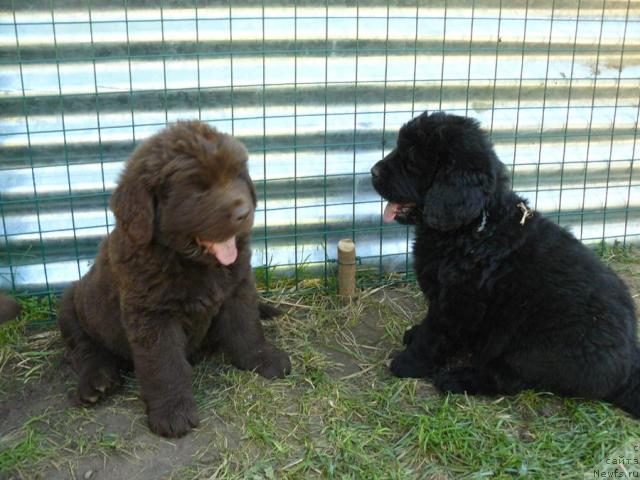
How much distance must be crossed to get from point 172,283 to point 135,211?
0.40 metres

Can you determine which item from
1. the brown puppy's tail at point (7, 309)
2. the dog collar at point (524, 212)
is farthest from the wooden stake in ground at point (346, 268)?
the brown puppy's tail at point (7, 309)

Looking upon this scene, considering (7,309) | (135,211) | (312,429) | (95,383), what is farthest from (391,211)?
(7,309)

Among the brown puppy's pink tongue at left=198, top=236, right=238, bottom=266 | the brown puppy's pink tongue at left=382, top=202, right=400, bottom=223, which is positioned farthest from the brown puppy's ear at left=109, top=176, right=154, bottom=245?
the brown puppy's pink tongue at left=382, top=202, right=400, bottom=223

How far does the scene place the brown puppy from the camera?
290 cm

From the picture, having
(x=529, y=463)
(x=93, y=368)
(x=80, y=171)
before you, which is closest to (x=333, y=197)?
(x=80, y=171)

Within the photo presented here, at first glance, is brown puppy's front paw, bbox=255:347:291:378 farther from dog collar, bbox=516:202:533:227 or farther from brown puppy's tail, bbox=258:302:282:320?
dog collar, bbox=516:202:533:227

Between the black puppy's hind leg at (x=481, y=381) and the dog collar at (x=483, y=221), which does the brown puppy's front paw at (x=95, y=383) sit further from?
the dog collar at (x=483, y=221)

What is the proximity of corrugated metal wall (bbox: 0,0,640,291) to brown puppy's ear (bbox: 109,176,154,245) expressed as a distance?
54.0 inches

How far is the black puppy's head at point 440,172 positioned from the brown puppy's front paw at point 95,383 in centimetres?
167

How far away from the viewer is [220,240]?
2979 mm

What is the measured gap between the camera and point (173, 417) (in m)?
3.19

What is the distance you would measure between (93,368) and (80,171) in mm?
1370

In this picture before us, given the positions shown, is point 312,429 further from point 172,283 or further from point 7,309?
point 7,309

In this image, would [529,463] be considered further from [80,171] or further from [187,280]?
[80,171]
